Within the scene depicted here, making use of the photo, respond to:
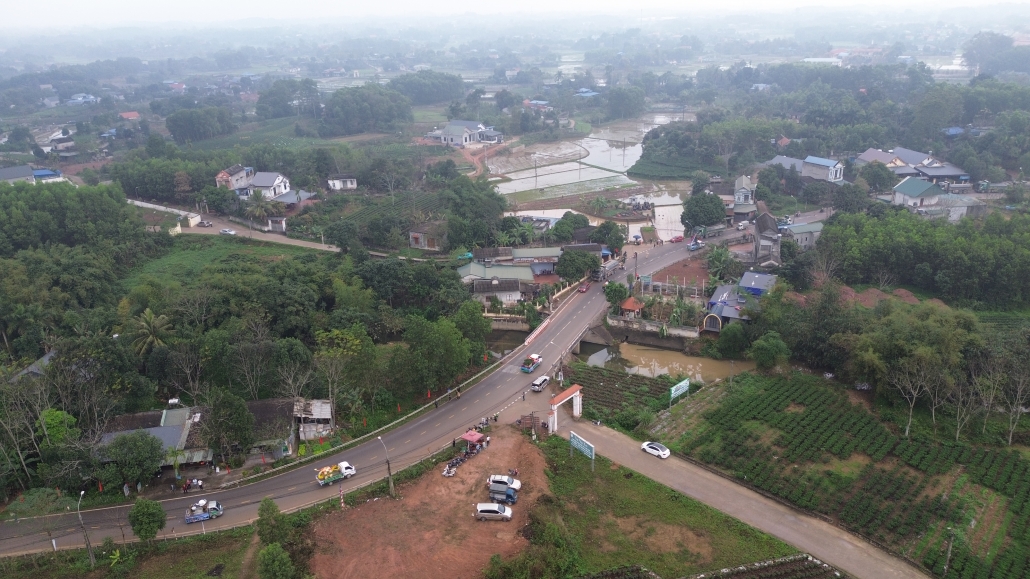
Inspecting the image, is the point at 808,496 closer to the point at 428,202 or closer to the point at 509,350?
the point at 509,350

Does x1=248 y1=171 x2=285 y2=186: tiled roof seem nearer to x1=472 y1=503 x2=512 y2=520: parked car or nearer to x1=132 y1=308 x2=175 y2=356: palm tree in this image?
x1=132 y1=308 x2=175 y2=356: palm tree

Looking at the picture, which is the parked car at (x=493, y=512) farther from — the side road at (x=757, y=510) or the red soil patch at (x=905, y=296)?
the red soil patch at (x=905, y=296)

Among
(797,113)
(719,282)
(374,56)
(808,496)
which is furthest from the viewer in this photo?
(374,56)

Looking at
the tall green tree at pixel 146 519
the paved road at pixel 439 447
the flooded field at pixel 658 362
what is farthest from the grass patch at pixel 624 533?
the tall green tree at pixel 146 519

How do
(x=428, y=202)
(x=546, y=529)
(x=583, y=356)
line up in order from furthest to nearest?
1. (x=428, y=202)
2. (x=583, y=356)
3. (x=546, y=529)

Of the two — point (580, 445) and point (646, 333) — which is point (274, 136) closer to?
point (646, 333)

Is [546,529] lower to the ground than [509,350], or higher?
higher

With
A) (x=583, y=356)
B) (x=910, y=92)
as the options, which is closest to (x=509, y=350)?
(x=583, y=356)

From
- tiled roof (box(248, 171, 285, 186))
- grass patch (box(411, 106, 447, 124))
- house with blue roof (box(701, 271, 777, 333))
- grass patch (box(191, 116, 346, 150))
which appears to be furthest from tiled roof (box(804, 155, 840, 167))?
grass patch (box(191, 116, 346, 150))
